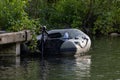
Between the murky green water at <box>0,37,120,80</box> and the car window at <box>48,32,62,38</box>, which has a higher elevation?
the car window at <box>48,32,62,38</box>

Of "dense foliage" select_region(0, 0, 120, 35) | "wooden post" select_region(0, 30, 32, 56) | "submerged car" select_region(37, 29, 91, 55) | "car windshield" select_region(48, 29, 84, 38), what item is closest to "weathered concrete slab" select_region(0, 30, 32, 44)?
"wooden post" select_region(0, 30, 32, 56)

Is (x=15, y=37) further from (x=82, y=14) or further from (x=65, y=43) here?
(x=82, y=14)

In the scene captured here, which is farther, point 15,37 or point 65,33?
point 65,33

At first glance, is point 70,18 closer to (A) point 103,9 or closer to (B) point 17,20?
(A) point 103,9

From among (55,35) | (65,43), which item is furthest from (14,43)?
(55,35)

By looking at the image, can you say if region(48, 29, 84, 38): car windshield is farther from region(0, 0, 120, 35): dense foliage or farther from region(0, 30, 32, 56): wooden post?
region(0, 0, 120, 35): dense foliage

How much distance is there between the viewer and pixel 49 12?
1790 inches

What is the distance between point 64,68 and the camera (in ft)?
71.3

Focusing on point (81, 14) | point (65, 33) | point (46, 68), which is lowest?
point (46, 68)

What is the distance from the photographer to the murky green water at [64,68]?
750 inches

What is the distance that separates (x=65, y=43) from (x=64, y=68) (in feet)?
14.7

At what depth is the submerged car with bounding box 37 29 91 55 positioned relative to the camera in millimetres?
26073

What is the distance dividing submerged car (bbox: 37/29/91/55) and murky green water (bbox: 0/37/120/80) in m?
0.58

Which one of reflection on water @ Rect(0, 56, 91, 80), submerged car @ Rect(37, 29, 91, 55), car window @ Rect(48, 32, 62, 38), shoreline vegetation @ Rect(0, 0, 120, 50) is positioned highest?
shoreline vegetation @ Rect(0, 0, 120, 50)
